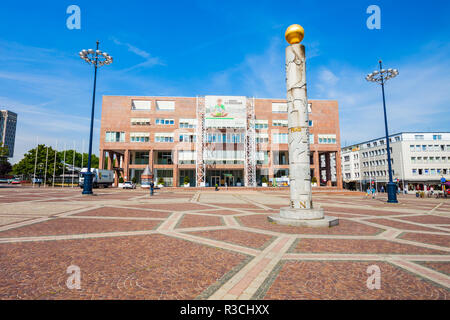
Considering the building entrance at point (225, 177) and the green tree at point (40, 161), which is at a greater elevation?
the green tree at point (40, 161)

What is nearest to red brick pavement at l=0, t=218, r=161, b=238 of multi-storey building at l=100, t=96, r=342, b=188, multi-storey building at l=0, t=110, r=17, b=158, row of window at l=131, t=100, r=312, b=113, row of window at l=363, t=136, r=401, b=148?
multi-storey building at l=100, t=96, r=342, b=188

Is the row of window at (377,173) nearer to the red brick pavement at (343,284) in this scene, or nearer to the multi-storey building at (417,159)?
the multi-storey building at (417,159)

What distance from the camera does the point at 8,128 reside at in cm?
14338

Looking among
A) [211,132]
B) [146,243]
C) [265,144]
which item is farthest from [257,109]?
[146,243]

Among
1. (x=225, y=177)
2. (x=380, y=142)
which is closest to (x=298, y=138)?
(x=225, y=177)

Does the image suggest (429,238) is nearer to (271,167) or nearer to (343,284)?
(343,284)

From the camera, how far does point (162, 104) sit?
155 ft

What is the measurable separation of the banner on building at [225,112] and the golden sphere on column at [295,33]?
115 ft

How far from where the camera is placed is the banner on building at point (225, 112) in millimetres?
44344

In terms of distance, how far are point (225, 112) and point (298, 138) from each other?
37.1 meters

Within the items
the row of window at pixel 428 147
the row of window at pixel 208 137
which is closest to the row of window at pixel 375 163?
the row of window at pixel 428 147

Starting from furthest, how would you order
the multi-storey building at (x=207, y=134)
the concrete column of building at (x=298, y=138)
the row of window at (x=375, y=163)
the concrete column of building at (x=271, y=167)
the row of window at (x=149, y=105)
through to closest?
the row of window at (x=375, y=163)
the row of window at (x=149, y=105)
the concrete column of building at (x=271, y=167)
the multi-storey building at (x=207, y=134)
the concrete column of building at (x=298, y=138)

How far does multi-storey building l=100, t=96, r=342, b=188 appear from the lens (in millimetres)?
44688

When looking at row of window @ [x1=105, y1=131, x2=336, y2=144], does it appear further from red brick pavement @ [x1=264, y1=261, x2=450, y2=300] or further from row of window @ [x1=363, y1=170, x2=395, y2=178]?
red brick pavement @ [x1=264, y1=261, x2=450, y2=300]
